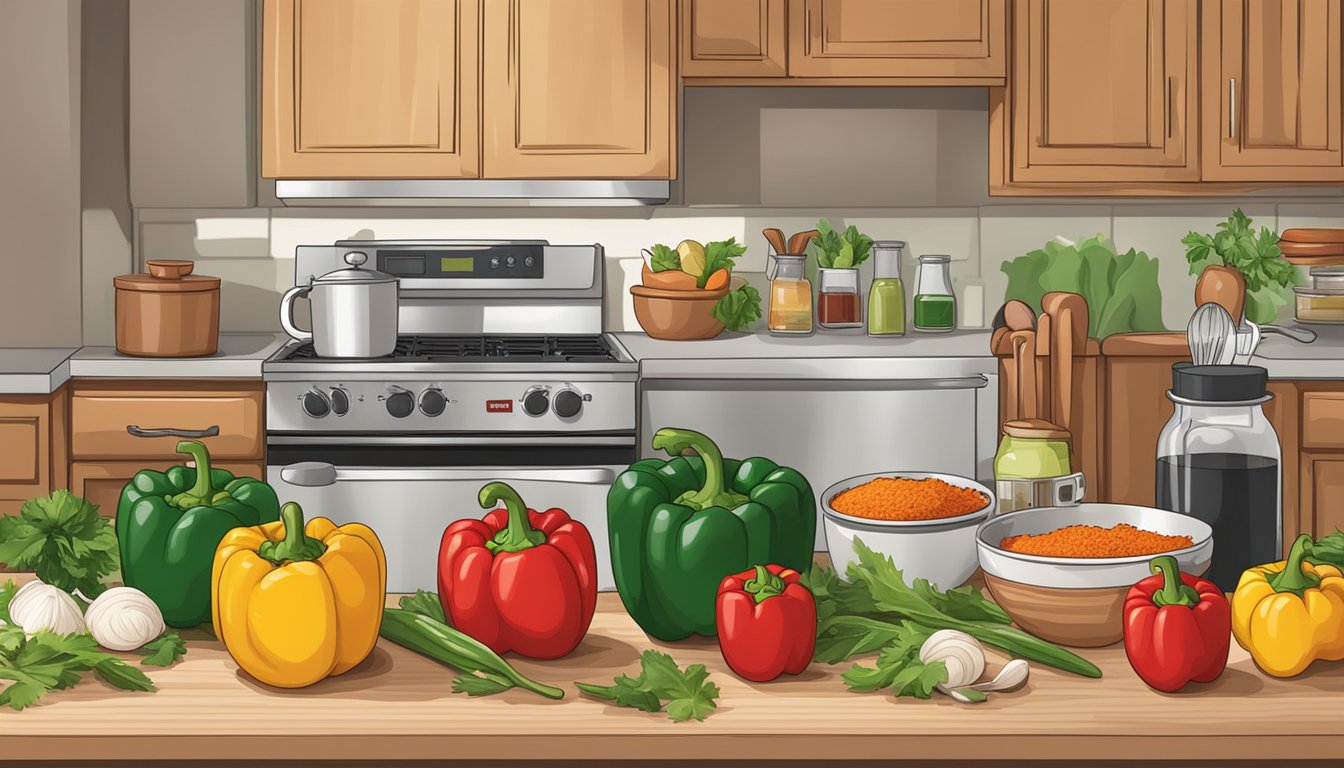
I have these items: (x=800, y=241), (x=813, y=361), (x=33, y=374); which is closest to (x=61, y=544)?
(x=33, y=374)

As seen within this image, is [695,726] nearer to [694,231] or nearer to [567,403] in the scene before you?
[567,403]

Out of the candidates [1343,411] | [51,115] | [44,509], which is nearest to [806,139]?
[1343,411]

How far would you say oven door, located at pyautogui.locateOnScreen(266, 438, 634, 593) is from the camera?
314 centimetres

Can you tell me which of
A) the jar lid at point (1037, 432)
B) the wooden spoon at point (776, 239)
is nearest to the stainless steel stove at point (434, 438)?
the wooden spoon at point (776, 239)

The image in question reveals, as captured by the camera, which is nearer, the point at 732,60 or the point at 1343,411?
the point at 1343,411

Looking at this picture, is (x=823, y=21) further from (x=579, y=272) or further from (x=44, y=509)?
(x=44, y=509)

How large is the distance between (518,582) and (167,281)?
90.9 inches

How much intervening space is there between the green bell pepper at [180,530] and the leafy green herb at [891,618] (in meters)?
0.56

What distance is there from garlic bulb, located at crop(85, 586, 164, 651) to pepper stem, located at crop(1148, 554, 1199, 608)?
903mm

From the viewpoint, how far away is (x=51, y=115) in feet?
11.8

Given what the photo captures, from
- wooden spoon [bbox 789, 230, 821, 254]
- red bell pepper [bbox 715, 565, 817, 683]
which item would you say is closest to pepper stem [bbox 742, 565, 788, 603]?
red bell pepper [bbox 715, 565, 817, 683]

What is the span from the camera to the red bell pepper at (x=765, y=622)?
121 cm

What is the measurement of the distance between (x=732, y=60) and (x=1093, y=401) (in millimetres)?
A: 1206

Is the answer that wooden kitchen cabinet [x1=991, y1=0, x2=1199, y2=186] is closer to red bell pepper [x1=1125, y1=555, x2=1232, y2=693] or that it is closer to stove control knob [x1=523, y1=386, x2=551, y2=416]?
stove control knob [x1=523, y1=386, x2=551, y2=416]
